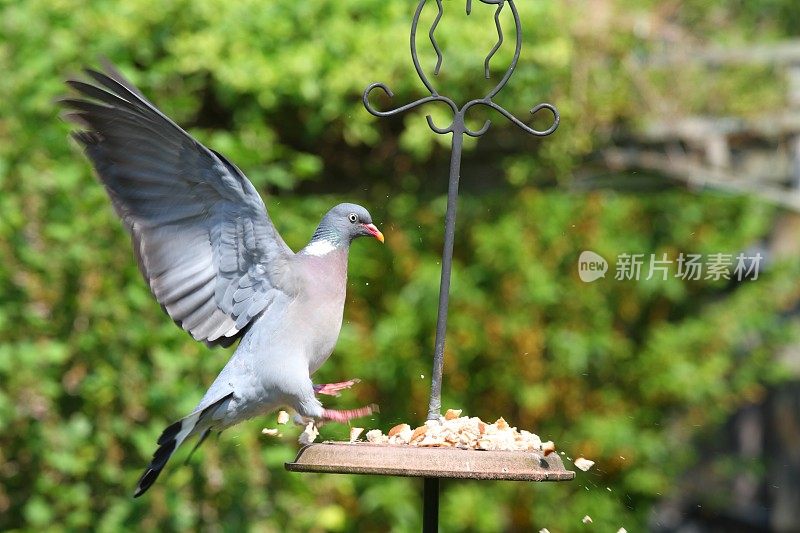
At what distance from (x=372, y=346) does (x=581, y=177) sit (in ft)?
3.76

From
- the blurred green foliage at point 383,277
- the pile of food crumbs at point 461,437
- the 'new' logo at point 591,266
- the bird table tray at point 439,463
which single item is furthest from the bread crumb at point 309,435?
the 'new' logo at point 591,266

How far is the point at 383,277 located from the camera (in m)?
4.94

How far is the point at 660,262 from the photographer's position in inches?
217

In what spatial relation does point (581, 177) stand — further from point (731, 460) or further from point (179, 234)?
point (179, 234)

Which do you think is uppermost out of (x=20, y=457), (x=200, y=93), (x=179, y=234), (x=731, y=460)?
(x=200, y=93)

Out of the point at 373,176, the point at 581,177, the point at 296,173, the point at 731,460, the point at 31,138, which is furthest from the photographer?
the point at 731,460

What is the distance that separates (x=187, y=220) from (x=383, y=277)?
222cm

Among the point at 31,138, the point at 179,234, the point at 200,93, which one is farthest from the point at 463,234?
the point at 179,234

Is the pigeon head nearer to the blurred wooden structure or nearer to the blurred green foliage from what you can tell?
the blurred green foliage

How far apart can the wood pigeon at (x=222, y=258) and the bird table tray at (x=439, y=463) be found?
13.2 inches

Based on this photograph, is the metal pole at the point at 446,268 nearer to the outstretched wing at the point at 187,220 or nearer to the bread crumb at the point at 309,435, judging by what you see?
the bread crumb at the point at 309,435

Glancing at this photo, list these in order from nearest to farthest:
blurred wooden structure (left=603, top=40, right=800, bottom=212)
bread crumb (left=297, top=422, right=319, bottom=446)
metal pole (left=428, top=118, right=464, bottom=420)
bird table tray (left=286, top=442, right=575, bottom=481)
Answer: bird table tray (left=286, top=442, right=575, bottom=481), bread crumb (left=297, top=422, right=319, bottom=446), metal pole (left=428, top=118, right=464, bottom=420), blurred wooden structure (left=603, top=40, right=800, bottom=212)

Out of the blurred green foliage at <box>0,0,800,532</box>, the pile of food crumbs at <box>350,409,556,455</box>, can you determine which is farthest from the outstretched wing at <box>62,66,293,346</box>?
the blurred green foliage at <box>0,0,800,532</box>

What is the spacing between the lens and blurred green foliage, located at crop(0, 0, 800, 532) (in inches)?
151
